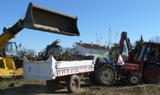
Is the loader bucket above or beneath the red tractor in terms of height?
above

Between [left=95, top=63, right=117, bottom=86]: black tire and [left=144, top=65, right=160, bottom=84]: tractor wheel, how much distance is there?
232 cm

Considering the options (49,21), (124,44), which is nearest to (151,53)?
(124,44)

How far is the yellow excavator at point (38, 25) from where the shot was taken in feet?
42.4

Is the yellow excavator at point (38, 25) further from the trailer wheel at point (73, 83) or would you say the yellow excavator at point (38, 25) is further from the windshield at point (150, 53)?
the windshield at point (150, 53)

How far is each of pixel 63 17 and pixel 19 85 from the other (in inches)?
178

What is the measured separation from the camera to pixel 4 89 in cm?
1516

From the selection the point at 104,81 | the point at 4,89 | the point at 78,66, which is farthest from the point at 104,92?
the point at 4,89

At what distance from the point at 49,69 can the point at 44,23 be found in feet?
7.81

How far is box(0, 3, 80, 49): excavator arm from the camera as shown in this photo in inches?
507

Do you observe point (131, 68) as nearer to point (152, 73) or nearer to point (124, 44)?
point (152, 73)

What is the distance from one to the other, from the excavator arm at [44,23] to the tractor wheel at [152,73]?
512cm

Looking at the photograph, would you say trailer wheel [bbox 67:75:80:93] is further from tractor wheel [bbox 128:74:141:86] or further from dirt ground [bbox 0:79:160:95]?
tractor wheel [bbox 128:74:141:86]

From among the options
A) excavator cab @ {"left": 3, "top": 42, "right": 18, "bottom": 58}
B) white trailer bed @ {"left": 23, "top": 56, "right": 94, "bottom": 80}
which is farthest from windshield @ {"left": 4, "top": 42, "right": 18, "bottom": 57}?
white trailer bed @ {"left": 23, "top": 56, "right": 94, "bottom": 80}

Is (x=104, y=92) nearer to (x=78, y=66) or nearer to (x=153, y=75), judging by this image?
(x=78, y=66)
